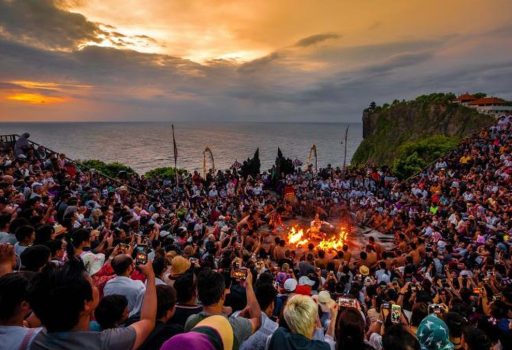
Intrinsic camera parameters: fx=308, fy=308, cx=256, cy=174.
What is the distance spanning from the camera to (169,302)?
287 centimetres

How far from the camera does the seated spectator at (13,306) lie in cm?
230

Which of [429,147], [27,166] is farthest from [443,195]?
[429,147]

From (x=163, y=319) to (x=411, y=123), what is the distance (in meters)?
60.8

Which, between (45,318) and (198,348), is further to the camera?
(45,318)

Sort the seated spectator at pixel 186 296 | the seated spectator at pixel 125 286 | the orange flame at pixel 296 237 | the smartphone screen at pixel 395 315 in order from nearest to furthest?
the seated spectator at pixel 186 296
the seated spectator at pixel 125 286
the smartphone screen at pixel 395 315
the orange flame at pixel 296 237

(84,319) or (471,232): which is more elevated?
(84,319)

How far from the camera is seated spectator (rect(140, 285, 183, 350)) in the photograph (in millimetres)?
2585

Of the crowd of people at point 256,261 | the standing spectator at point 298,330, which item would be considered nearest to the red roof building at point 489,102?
the crowd of people at point 256,261

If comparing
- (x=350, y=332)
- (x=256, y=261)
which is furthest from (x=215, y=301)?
(x=256, y=261)

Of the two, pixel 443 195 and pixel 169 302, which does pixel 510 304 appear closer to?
pixel 169 302

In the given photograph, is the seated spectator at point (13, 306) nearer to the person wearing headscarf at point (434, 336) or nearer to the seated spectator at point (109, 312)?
the seated spectator at point (109, 312)

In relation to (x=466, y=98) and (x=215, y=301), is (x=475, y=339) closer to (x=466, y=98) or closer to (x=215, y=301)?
(x=215, y=301)

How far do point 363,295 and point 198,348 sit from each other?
7023 mm

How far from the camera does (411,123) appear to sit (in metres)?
55.3
